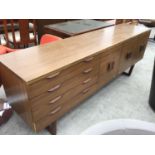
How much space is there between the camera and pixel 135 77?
2523 mm

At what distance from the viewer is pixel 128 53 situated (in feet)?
6.63

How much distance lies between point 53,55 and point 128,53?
1.11m

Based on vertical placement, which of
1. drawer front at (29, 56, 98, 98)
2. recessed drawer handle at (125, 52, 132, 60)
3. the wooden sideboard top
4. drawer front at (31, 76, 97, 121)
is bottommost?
drawer front at (31, 76, 97, 121)

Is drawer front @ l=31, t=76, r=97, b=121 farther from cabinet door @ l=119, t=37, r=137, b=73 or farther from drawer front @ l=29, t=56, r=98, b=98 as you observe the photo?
cabinet door @ l=119, t=37, r=137, b=73

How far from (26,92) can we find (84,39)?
38.1 inches

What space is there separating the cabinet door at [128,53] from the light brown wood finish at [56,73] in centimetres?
4

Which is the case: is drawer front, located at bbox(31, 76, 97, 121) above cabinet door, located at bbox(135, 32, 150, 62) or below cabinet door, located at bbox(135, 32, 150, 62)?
below

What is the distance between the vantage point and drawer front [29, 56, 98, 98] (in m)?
1.06

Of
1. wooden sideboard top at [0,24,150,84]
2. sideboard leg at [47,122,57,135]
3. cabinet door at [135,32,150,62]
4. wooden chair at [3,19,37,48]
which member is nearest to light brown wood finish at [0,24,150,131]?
wooden sideboard top at [0,24,150,84]

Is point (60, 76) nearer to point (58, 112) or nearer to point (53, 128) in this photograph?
point (58, 112)

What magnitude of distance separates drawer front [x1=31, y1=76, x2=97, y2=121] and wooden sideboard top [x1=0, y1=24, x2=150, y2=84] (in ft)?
0.65

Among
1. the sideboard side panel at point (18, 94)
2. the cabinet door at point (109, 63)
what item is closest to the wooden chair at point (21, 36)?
the sideboard side panel at point (18, 94)

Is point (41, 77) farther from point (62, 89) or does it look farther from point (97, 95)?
point (97, 95)
